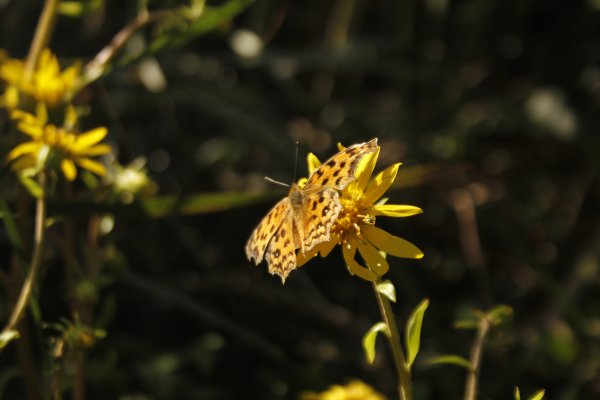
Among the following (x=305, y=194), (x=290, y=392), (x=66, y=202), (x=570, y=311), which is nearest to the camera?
(x=305, y=194)

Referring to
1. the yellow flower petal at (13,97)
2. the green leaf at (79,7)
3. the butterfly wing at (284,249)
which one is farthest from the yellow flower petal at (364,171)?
the green leaf at (79,7)

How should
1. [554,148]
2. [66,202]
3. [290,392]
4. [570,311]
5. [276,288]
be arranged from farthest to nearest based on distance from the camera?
[554,148], [276,288], [570,311], [290,392], [66,202]

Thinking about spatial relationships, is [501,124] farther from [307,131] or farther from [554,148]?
[307,131]

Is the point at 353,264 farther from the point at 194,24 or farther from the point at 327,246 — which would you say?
the point at 194,24

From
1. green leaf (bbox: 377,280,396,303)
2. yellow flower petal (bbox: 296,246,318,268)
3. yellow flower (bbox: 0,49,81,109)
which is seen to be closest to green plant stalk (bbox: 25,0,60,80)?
yellow flower (bbox: 0,49,81,109)

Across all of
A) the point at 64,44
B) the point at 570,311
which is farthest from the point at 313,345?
the point at 64,44

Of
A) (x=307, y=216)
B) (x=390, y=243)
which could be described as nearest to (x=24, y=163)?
(x=307, y=216)

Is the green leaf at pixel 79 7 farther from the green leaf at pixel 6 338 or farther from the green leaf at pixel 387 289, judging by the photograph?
the green leaf at pixel 387 289
